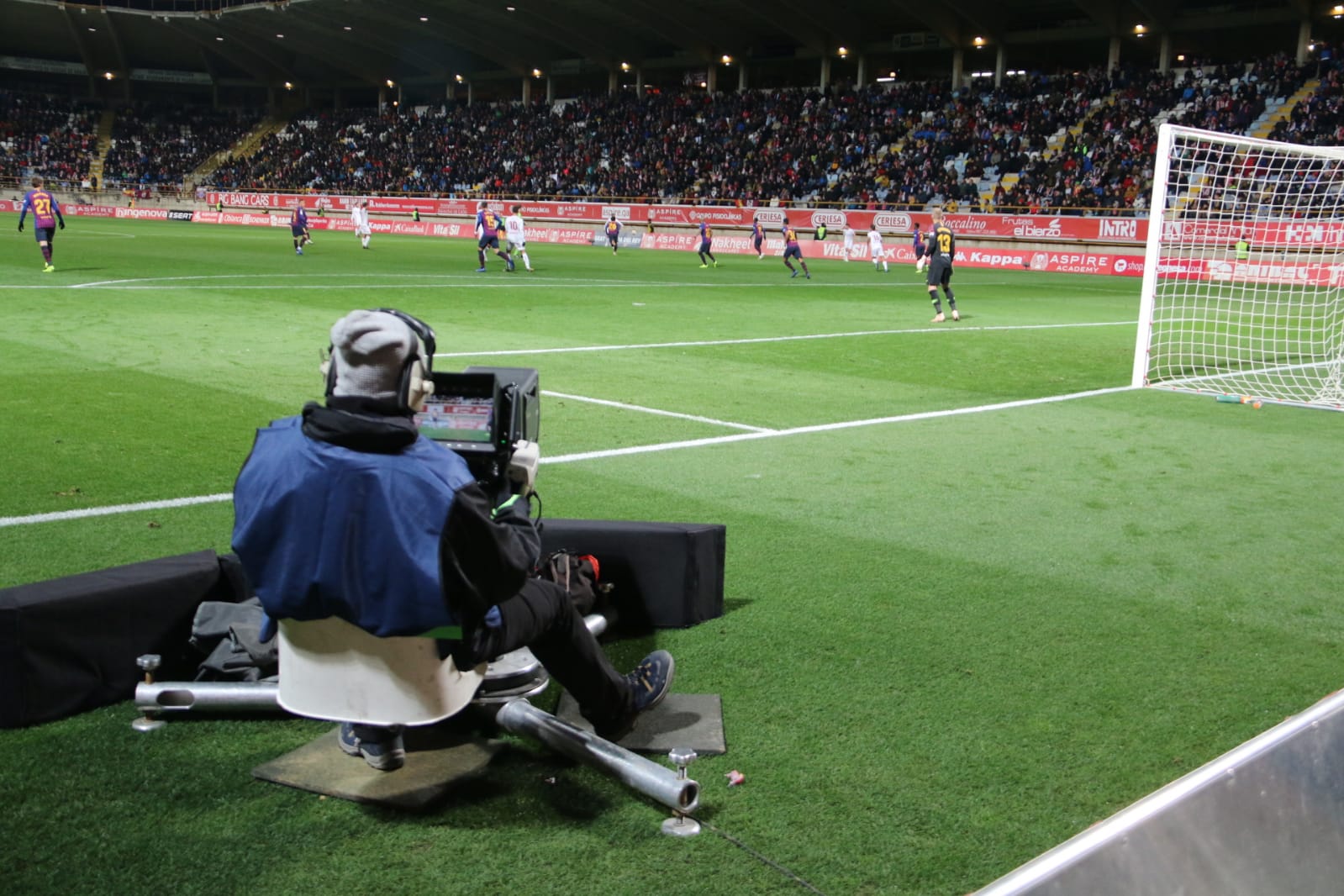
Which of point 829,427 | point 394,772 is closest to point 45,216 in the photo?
point 829,427

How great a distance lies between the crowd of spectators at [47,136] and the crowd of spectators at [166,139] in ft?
5.16

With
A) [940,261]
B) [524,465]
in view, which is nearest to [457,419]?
[524,465]

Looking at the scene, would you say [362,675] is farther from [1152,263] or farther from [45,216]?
[45,216]

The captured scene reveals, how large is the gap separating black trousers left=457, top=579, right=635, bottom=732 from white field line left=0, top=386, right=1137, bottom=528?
12.5 ft

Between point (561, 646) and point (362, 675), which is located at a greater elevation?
point (362, 675)

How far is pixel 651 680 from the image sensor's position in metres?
4.12

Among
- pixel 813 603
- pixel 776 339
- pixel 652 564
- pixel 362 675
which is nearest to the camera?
pixel 362 675

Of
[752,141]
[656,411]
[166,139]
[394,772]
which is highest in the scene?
[166,139]

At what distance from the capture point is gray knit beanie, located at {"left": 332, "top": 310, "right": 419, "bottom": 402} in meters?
2.99

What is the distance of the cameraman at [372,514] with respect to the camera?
2953mm

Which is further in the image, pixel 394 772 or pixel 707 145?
pixel 707 145

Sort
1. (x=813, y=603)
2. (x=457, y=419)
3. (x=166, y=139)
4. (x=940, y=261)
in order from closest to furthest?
(x=457, y=419) → (x=813, y=603) → (x=940, y=261) → (x=166, y=139)

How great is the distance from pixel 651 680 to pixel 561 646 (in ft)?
1.56

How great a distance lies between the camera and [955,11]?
4759 centimetres
